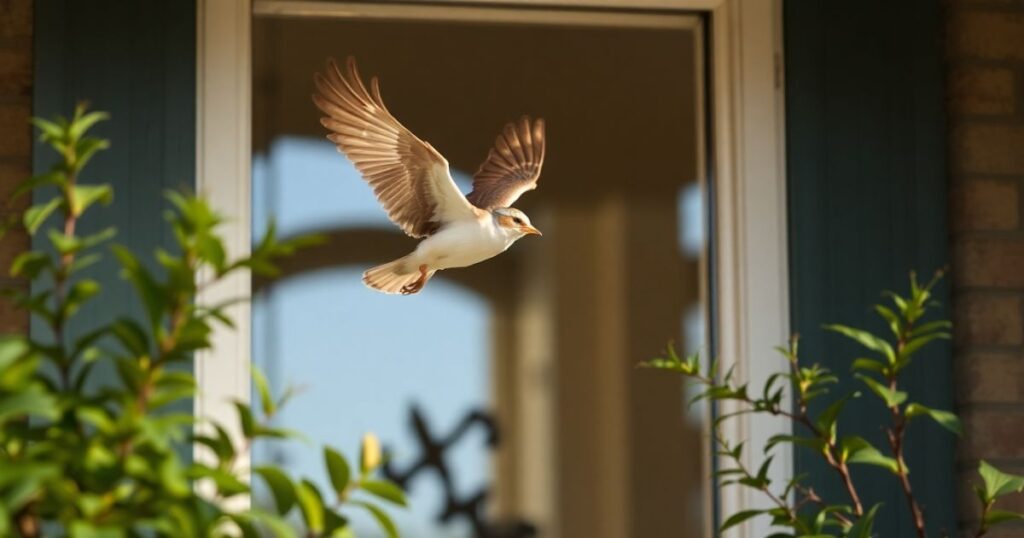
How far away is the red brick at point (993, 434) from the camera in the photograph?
3.16 meters

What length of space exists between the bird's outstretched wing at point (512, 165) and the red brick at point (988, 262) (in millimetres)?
822

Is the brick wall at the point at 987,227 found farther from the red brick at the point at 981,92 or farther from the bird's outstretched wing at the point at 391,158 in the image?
the bird's outstretched wing at the point at 391,158

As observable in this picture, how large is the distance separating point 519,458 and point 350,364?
4.15 ft

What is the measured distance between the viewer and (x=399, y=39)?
4.55 meters

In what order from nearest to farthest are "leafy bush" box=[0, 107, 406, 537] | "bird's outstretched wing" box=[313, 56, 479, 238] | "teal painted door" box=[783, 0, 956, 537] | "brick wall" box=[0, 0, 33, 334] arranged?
"leafy bush" box=[0, 107, 406, 537], "bird's outstretched wing" box=[313, 56, 479, 238], "brick wall" box=[0, 0, 33, 334], "teal painted door" box=[783, 0, 956, 537]

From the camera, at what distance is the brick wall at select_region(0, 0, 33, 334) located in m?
2.96

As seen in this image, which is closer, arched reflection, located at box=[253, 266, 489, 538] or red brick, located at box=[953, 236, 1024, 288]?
red brick, located at box=[953, 236, 1024, 288]

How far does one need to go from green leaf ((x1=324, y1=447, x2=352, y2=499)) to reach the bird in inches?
38.9

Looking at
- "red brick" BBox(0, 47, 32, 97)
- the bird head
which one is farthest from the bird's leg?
"red brick" BBox(0, 47, 32, 97)

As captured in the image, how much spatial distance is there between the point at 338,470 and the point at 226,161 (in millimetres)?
1453

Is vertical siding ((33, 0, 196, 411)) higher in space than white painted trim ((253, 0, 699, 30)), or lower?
lower

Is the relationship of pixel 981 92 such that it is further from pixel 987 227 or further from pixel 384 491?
pixel 384 491

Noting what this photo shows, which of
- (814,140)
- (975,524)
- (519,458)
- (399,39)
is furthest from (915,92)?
(519,458)

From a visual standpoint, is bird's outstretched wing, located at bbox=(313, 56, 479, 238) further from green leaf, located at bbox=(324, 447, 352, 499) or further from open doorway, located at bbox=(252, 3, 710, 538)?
green leaf, located at bbox=(324, 447, 352, 499)
